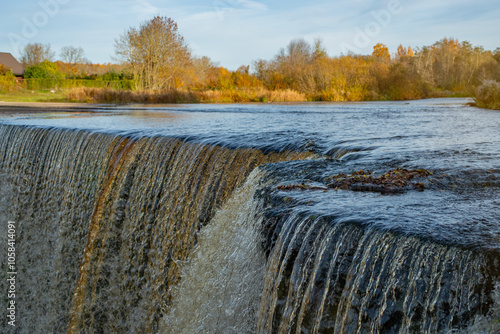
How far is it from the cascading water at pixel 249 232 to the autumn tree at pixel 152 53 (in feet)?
73.8

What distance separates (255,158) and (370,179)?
1.57 metres

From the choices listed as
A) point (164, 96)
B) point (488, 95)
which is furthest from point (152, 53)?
point (488, 95)

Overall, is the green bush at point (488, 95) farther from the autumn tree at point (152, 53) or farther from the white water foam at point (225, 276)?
the autumn tree at point (152, 53)

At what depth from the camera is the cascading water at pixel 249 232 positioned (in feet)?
6.86

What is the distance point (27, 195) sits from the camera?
275 inches

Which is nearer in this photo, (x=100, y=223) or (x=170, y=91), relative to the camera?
(x=100, y=223)

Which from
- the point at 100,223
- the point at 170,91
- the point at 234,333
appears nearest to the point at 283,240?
the point at 234,333

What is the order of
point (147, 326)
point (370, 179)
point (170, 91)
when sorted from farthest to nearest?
point (170, 91) < point (147, 326) < point (370, 179)

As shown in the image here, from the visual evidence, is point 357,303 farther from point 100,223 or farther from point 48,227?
point 48,227

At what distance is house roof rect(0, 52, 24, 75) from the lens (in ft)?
174

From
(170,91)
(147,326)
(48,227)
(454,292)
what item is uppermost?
(170,91)

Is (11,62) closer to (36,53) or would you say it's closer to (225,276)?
(36,53)

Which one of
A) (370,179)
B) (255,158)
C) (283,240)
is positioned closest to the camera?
(283,240)

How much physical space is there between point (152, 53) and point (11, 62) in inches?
1363
